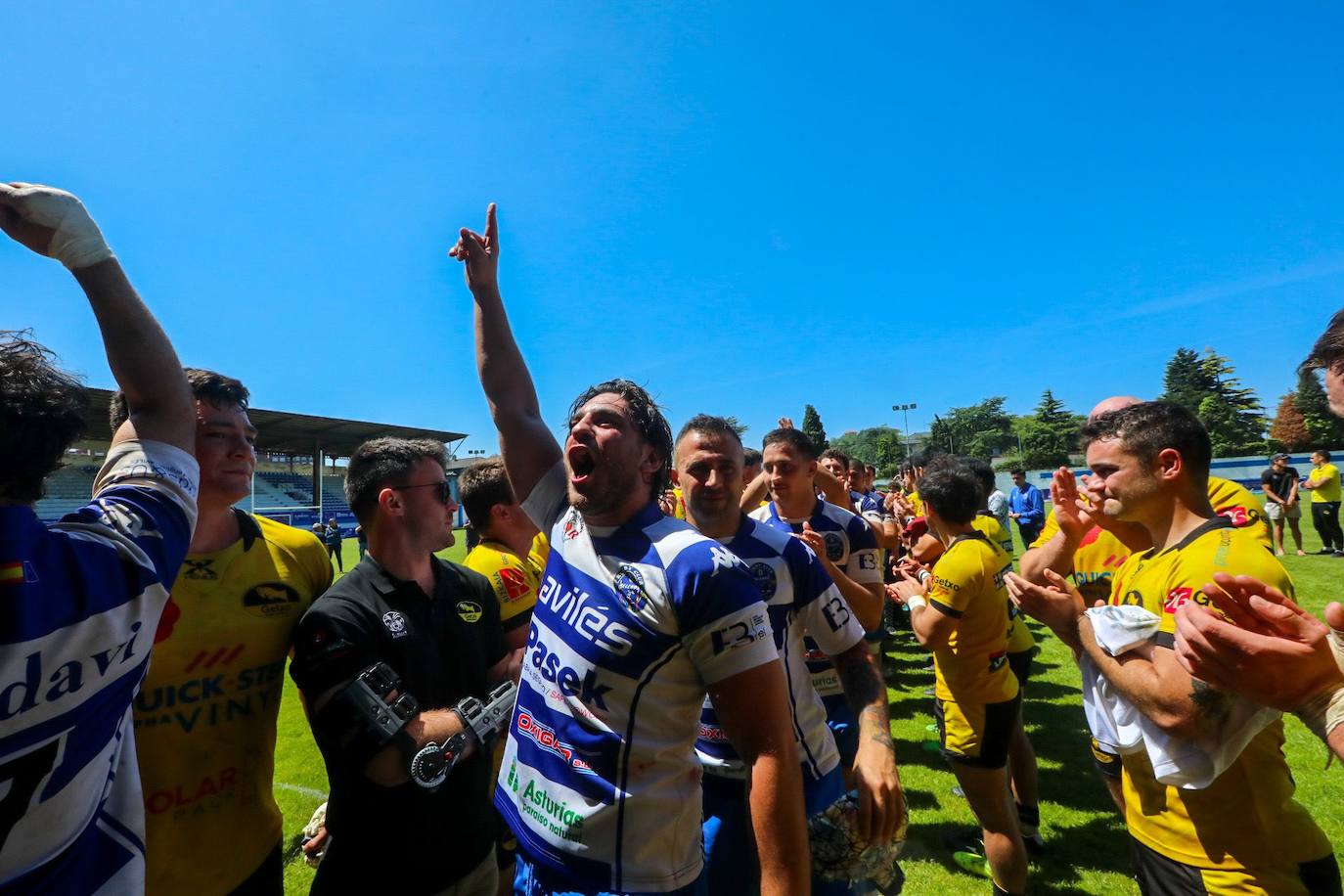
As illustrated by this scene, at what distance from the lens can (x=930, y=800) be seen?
4.82m

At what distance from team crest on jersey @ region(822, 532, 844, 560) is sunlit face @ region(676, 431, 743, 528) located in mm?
1248

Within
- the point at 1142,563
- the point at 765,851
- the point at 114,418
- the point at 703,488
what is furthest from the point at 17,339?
the point at 1142,563

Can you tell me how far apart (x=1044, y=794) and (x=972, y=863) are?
1448mm

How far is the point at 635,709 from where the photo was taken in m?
1.72

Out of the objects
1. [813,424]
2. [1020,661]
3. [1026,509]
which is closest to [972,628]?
[1020,661]

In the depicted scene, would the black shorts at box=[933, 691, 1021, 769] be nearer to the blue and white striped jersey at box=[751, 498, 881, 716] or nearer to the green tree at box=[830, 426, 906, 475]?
the blue and white striped jersey at box=[751, 498, 881, 716]

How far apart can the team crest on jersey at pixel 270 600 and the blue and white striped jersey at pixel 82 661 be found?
0.70 metres

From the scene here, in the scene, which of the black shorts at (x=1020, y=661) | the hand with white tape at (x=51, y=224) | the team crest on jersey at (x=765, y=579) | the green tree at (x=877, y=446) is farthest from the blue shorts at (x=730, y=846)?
the green tree at (x=877, y=446)

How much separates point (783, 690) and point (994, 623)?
277 centimetres

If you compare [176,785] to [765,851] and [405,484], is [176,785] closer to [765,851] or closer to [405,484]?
[405,484]

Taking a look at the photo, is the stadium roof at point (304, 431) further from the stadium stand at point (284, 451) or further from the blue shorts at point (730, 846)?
the blue shorts at point (730, 846)

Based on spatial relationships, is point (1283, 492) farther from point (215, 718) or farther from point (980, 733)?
point (215, 718)

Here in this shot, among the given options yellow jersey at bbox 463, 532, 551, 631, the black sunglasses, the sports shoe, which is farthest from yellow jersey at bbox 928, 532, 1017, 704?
the black sunglasses

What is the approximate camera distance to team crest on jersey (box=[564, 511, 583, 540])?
6.95 feet
